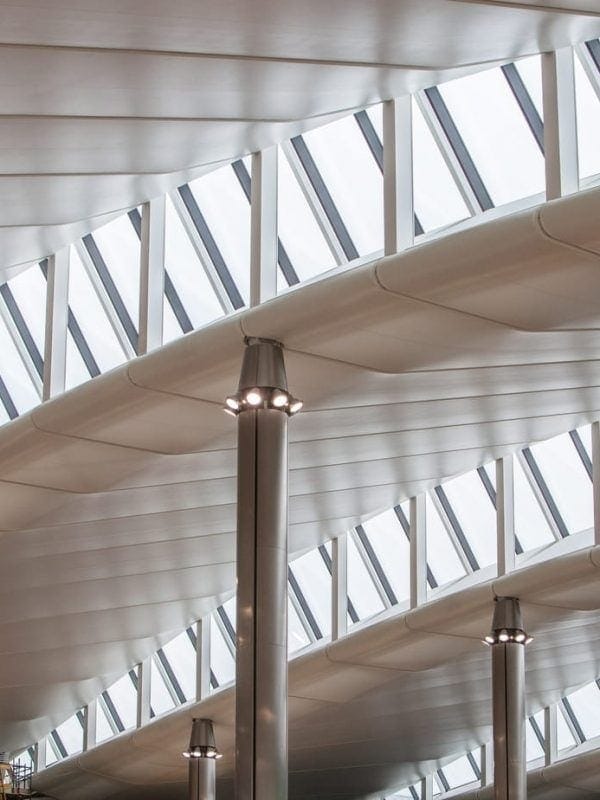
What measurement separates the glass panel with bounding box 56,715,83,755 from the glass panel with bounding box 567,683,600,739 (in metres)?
13.6

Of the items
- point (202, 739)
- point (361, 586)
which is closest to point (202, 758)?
point (202, 739)

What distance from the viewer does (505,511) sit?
25828mm

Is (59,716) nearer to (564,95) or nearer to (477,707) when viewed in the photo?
(477,707)

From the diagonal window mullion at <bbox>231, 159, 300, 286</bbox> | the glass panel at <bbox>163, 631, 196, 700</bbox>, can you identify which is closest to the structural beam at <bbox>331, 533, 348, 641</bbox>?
the glass panel at <bbox>163, 631, 196, 700</bbox>

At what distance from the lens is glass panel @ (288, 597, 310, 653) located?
104 feet

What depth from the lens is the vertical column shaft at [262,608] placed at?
50.1 feet

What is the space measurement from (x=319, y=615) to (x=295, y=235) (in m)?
14.1

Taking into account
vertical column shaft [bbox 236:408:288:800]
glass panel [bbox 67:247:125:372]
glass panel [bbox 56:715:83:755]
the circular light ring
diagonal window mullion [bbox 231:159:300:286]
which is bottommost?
vertical column shaft [bbox 236:408:288:800]

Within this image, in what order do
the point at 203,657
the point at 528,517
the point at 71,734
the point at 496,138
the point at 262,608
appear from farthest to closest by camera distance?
the point at 71,734
the point at 203,657
the point at 528,517
the point at 496,138
the point at 262,608

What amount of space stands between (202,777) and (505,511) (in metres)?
14.0

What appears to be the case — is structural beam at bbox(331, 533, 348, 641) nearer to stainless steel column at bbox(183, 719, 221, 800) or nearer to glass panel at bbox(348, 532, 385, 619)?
glass panel at bbox(348, 532, 385, 619)

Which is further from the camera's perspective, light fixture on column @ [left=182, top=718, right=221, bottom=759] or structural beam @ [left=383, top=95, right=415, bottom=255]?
light fixture on column @ [left=182, top=718, right=221, bottom=759]

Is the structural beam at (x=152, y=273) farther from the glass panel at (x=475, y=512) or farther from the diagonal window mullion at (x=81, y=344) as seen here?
the glass panel at (x=475, y=512)

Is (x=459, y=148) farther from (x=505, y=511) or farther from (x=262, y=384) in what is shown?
(x=505, y=511)
